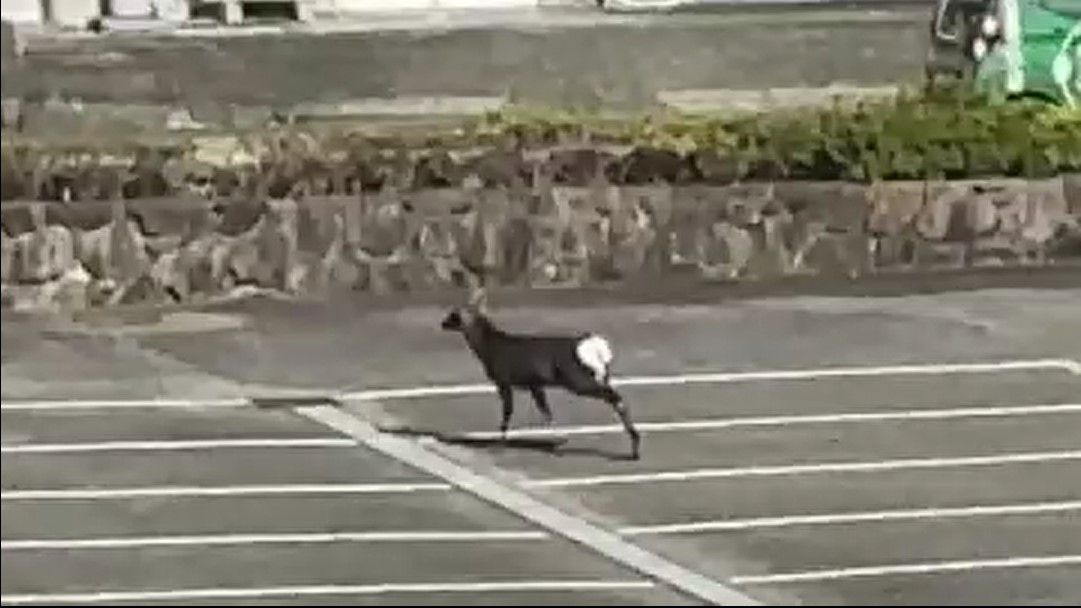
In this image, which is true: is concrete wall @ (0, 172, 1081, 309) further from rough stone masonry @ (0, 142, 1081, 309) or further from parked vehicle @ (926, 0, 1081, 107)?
parked vehicle @ (926, 0, 1081, 107)

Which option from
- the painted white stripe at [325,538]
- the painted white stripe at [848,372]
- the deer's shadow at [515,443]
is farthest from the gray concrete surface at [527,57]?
the painted white stripe at [325,538]

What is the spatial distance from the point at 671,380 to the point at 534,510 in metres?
Answer: 0.58

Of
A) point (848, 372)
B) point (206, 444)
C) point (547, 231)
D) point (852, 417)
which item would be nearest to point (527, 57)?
point (547, 231)

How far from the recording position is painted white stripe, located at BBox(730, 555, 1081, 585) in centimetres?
106

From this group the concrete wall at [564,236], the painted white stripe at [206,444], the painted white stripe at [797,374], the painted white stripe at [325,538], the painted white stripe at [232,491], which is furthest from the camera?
the concrete wall at [564,236]

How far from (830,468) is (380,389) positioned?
37 centimetres

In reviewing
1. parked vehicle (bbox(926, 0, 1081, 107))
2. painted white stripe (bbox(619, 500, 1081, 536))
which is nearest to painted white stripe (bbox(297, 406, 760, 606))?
painted white stripe (bbox(619, 500, 1081, 536))

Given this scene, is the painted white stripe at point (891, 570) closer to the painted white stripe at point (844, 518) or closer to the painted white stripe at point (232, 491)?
the painted white stripe at point (844, 518)

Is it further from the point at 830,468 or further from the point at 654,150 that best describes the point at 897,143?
the point at 830,468

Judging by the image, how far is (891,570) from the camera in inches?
49.4

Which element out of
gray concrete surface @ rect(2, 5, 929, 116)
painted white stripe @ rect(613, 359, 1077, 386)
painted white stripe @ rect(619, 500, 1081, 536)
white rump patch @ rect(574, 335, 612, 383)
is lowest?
painted white stripe @ rect(619, 500, 1081, 536)

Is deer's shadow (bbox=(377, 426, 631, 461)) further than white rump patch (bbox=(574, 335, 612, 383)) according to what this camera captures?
Yes

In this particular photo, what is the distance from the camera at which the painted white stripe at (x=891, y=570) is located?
1.06 meters

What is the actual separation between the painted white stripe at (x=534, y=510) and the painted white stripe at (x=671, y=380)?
51mm
